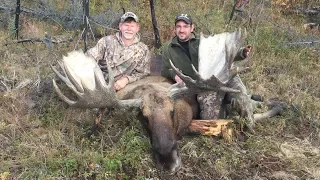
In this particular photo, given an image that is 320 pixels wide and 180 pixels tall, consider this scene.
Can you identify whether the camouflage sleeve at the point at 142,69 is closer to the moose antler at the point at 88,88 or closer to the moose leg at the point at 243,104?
the moose antler at the point at 88,88

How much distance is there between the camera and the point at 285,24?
8539 millimetres

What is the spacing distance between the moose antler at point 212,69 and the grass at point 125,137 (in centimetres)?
64

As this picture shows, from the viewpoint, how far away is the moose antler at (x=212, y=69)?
462 centimetres

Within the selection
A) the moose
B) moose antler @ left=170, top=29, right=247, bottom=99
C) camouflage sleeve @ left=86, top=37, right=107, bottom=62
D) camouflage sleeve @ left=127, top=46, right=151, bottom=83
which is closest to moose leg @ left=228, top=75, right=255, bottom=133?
the moose

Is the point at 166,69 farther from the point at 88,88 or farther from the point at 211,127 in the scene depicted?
the point at 88,88

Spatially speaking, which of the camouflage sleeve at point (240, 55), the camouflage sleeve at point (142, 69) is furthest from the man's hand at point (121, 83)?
the camouflage sleeve at point (240, 55)

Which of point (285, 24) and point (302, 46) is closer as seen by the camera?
point (302, 46)

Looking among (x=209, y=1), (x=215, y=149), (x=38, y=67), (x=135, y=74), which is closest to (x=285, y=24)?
(x=209, y=1)

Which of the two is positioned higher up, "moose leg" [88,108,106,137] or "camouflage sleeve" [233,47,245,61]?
"camouflage sleeve" [233,47,245,61]

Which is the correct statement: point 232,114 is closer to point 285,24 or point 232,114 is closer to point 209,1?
point 285,24

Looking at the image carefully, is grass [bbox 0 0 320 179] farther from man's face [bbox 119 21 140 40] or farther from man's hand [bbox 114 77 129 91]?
man's face [bbox 119 21 140 40]

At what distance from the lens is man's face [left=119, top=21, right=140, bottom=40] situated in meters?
5.68

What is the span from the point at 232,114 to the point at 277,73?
6.15 ft

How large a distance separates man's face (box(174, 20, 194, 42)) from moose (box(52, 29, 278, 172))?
555mm
